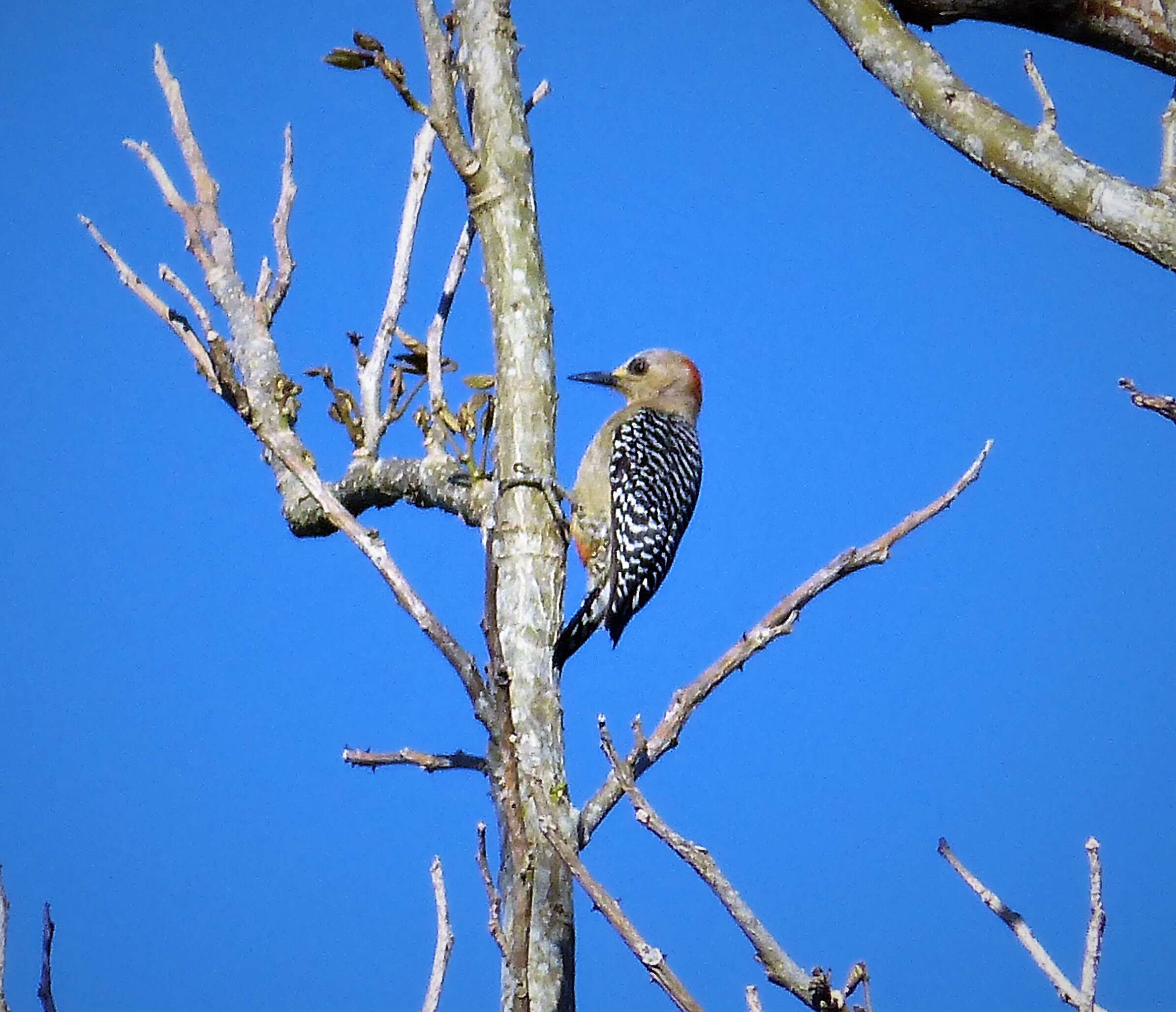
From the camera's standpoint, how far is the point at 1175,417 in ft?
5.50

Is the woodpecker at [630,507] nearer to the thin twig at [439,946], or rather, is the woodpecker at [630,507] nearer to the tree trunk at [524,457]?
the tree trunk at [524,457]

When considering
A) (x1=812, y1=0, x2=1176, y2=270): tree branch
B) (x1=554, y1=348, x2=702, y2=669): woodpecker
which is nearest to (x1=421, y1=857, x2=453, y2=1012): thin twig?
(x1=812, y1=0, x2=1176, y2=270): tree branch

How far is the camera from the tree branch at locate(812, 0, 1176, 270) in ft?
6.56

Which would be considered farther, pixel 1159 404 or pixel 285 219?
pixel 285 219

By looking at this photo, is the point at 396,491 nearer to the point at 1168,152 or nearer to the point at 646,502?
the point at 646,502

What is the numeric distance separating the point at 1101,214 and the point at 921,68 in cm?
51

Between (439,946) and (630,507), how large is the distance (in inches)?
127

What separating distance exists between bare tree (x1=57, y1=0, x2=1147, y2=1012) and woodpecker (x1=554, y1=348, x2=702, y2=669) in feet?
2.97

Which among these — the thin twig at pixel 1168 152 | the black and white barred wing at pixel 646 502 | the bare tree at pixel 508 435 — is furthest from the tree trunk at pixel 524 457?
the black and white barred wing at pixel 646 502

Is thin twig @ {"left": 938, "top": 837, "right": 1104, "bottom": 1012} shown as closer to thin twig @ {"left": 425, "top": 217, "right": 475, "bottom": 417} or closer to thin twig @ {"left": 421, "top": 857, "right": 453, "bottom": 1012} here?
thin twig @ {"left": 421, "top": 857, "right": 453, "bottom": 1012}

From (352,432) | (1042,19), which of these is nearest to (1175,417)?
(1042,19)

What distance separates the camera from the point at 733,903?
1.68 metres

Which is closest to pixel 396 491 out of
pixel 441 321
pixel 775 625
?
pixel 441 321

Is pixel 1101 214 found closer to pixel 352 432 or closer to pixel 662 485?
pixel 352 432
